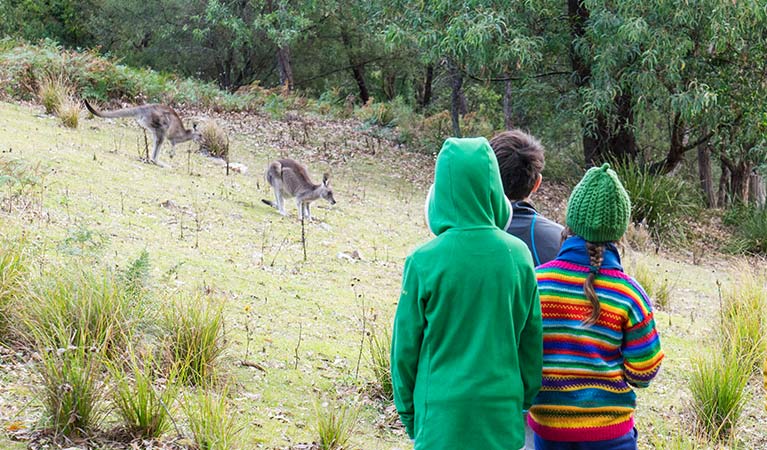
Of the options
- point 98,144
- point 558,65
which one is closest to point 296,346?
point 98,144

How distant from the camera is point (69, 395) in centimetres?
464

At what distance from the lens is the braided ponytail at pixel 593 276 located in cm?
340

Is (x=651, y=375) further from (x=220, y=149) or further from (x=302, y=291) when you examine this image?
(x=220, y=149)

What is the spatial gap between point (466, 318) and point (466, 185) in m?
0.52

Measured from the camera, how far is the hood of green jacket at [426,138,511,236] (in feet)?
10.8

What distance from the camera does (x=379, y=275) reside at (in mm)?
9883

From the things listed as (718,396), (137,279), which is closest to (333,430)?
(137,279)

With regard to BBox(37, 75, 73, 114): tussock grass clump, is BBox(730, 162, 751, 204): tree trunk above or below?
below

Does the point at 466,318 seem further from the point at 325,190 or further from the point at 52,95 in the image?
the point at 52,95

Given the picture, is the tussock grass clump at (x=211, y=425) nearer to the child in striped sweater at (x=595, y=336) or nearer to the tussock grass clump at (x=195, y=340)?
the tussock grass clump at (x=195, y=340)

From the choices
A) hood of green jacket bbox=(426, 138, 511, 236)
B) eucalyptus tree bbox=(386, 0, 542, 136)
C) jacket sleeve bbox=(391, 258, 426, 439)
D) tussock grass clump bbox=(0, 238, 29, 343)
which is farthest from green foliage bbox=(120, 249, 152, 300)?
eucalyptus tree bbox=(386, 0, 542, 136)

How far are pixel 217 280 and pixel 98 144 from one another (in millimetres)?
6883

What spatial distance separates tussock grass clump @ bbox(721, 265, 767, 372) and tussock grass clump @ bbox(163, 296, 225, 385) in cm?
388

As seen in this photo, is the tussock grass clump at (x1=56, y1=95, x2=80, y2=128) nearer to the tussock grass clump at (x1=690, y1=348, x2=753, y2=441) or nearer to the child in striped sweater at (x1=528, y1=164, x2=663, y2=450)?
the tussock grass clump at (x1=690, y1=348, x2=753, y2=441)
